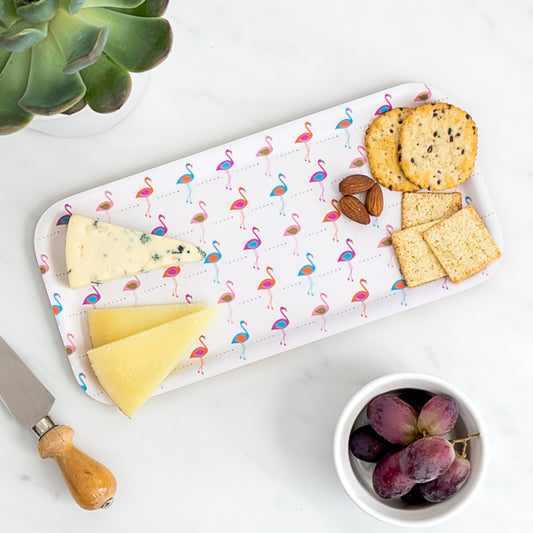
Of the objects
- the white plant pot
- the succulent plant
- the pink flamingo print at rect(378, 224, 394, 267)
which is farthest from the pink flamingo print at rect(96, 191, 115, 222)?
the pink flamingo print at rect(378, 224, 394, 267)

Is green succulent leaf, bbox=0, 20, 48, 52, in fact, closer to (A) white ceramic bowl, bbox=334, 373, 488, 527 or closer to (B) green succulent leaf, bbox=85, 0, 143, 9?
(B) green succulent leaf, bbox=85, 0, 143, 9

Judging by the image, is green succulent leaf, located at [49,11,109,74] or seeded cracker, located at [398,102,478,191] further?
seeded cracker, located at [398,102,478,191]

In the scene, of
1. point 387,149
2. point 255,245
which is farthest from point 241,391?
point 387,149

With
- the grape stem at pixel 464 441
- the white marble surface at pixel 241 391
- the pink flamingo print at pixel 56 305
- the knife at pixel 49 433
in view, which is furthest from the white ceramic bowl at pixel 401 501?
the pink flamingo print at pixel 56 305

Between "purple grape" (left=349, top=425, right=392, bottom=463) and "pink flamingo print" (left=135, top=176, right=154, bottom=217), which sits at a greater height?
"pink flamingo print" (left=135, top=176, right=154, bottom=217)

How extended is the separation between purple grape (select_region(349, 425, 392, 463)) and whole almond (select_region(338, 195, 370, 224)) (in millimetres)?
310

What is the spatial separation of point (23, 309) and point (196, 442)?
0.34 m

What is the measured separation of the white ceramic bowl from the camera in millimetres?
A: 926

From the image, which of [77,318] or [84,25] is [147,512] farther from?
[84,25]

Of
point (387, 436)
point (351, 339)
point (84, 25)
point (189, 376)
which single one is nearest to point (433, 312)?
point (351, 339)

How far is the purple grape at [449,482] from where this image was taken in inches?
35.4

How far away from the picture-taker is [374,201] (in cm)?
107

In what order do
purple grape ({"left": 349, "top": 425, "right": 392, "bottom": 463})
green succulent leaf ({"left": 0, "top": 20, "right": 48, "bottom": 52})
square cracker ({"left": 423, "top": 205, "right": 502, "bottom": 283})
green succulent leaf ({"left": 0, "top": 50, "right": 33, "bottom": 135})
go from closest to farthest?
1. green succulent leaf ({"left": 0, "top": 20, "right": 48, "bottom": 52})
2. green succulent leaf ({"left": 0, "top": 50, "right": 33, "bottom": 135})
3. purple grape ({"left": 349, "top": 425, "right": 392, "bottom": 463})
4. square cracker ({"left": 423, "top": 205, "right": 502, "bottom": 283})

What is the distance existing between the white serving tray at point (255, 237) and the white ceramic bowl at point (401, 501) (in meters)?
0.14
